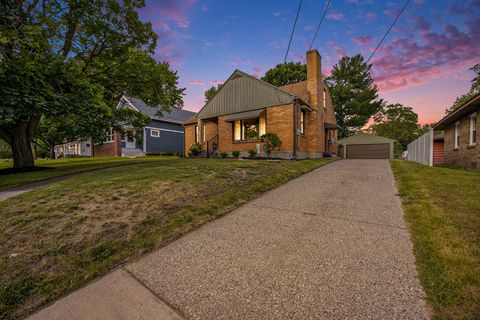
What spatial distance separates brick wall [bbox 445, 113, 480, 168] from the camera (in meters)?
9.90

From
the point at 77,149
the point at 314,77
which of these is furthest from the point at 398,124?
the point at 77,149

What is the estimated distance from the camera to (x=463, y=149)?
1130cm

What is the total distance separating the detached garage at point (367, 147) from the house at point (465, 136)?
8.00 metres

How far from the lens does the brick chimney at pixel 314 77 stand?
15.1 metres

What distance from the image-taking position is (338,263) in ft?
7.55

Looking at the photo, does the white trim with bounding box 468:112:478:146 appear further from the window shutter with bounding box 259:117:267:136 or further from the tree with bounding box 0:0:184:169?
the tree with bounding box 0:0:184:169

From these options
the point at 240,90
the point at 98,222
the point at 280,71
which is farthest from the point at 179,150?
the point at 98,222

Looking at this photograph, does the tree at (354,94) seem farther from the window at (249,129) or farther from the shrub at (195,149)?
the shrub at (195,149)

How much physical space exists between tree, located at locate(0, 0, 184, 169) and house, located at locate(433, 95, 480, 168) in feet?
49.8

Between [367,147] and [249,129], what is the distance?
15.2 meters

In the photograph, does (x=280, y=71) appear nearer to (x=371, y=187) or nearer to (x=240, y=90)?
(x=240, y=90)

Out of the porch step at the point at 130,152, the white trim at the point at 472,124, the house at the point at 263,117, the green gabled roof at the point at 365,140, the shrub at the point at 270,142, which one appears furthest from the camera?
the green gabled roof at the point at 365,140

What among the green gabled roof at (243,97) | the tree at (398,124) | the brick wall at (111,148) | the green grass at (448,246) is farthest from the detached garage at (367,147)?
the tree at (398,124)

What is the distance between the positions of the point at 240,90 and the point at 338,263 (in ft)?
48.5
